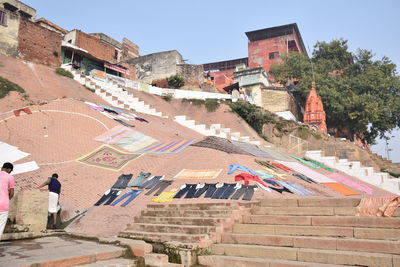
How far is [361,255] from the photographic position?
490 cm

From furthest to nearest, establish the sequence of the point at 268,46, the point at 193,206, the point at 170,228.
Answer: the point at 268,46, the point at 193,206, the point at 170,228

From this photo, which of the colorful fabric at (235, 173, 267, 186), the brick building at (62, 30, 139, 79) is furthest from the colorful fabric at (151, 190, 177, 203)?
the brick building at (62, 30, 139, 79)

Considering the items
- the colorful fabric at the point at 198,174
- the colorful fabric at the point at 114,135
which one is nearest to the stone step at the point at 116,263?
the colorful fabric at the point at 198,174

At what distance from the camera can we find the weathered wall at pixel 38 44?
26.1 m

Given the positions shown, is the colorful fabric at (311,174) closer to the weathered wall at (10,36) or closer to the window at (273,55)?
the weathered wall at (10,36)

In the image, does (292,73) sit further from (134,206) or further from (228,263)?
(228,263)

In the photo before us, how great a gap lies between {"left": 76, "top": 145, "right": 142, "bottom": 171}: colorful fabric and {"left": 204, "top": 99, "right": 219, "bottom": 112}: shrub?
1637 centimetres

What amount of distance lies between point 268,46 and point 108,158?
122ft

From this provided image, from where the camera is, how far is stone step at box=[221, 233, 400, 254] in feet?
16.7

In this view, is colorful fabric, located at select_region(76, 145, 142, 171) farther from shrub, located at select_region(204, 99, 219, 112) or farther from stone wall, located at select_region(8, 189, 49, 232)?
shrub, located at select_region(204, 99, 219, 112)

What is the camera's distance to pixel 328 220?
20.2ft

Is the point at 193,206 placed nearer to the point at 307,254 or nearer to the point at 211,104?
the point at 307,254

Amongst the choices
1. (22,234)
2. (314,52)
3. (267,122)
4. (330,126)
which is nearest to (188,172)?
(22,234)


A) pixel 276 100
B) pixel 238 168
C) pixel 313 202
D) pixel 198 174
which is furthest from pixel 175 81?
pixel 313 202
